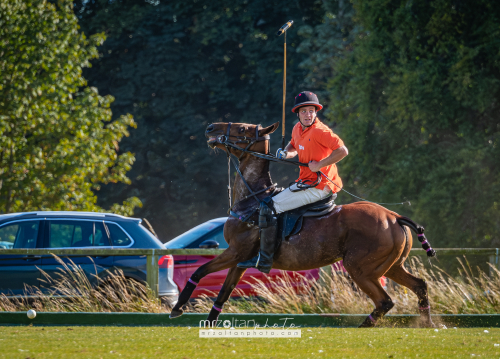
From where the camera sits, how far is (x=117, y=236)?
11.2 metres

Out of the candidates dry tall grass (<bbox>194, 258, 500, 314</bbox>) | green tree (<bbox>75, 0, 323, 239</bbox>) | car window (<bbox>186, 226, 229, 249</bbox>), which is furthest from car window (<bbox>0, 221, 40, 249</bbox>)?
green tree (<bbox>75, 0, 323, 239</bbox>)

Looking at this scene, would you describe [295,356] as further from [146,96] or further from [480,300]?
[146,96]

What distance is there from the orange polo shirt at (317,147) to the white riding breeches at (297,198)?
0.08m

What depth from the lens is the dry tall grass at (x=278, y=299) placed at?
32.7 feet

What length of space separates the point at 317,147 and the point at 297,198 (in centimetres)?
67

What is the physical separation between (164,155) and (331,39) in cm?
1194

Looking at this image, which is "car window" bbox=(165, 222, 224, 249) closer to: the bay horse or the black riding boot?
the bay horse

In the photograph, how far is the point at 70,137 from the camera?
19.4m

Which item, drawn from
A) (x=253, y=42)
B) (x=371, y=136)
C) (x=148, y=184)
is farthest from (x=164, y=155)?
(x=371, y=136)

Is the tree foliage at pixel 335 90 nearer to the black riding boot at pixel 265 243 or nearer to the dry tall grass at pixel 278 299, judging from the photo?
the dry tall grass at pixel 278 299

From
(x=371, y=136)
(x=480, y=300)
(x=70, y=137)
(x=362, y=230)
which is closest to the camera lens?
(x=362, y=230)

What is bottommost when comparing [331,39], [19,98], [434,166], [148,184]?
[148,184]

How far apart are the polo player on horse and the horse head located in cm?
32

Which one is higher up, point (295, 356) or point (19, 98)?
point (19, 98)
